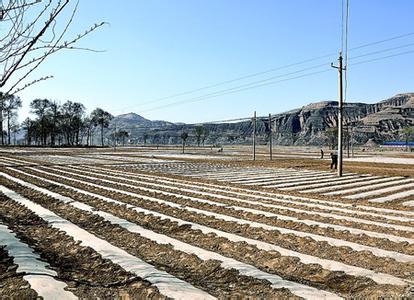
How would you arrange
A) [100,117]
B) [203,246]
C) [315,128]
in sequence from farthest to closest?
[315,128], [100,117], [203,246]

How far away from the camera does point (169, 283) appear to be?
446cm

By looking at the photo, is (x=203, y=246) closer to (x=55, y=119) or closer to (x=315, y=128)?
(x=55, y=119)

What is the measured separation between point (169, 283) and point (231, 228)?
3360 mm

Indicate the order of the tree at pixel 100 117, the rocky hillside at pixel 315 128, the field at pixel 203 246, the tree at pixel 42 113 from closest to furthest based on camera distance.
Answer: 1. the field at pixel 203 246
2. the tree at pixel 42 113
3. the tree at pixel 100 117
4. the rocky hillside at pixel 315 128

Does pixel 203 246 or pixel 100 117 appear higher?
pixel 100 117

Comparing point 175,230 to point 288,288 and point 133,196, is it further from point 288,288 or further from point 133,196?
point 133,196

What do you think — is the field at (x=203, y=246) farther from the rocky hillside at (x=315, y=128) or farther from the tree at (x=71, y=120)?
the rocky hillside at (x=315, y=128)

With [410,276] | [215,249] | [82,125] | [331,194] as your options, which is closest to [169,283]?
[215,249]

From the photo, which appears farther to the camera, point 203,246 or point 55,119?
point 55,119

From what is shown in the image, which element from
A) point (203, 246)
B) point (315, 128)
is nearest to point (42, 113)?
point (203, 246)

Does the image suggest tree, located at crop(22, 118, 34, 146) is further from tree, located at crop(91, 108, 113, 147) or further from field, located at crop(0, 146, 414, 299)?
field, located at crop(0, 146, 414, 299)

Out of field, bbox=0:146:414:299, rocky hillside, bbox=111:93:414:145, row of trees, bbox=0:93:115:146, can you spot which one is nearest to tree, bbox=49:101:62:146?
row of trees, bbox=0:93:115:146

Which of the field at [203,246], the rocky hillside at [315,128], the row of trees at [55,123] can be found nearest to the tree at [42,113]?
the row of trees at [55,123]

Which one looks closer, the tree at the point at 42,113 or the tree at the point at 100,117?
the tree at the point at 42,113
